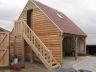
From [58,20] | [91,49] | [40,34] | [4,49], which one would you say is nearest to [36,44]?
[40,34]

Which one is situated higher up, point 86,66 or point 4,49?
point 4,49

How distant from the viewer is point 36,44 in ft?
53.1

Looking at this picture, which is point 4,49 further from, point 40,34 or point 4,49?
point 40,34

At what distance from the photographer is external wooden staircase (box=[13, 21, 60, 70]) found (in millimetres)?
14797

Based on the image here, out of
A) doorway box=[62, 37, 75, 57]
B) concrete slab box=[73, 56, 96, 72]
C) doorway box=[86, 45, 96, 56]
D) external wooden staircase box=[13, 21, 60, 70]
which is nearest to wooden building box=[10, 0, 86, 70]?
external wooden staircase box=[13, 21, 60, 70]

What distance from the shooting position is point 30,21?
1905cm

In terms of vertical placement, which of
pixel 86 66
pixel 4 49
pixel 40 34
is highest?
pixel 40 34

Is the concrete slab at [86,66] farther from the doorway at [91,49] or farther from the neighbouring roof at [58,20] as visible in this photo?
the doorway at [91,49]

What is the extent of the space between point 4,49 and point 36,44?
8.96 feet

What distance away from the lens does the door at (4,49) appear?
14.5 metres

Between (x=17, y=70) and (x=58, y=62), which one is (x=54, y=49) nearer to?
(x=58, y=62)

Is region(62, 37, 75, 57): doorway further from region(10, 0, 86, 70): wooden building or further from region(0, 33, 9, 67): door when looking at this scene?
region(0, 33, 9, 67): door

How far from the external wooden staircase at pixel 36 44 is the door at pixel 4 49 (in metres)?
1.65

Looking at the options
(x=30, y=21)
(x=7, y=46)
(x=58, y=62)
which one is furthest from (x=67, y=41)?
(x=7, y=46)
